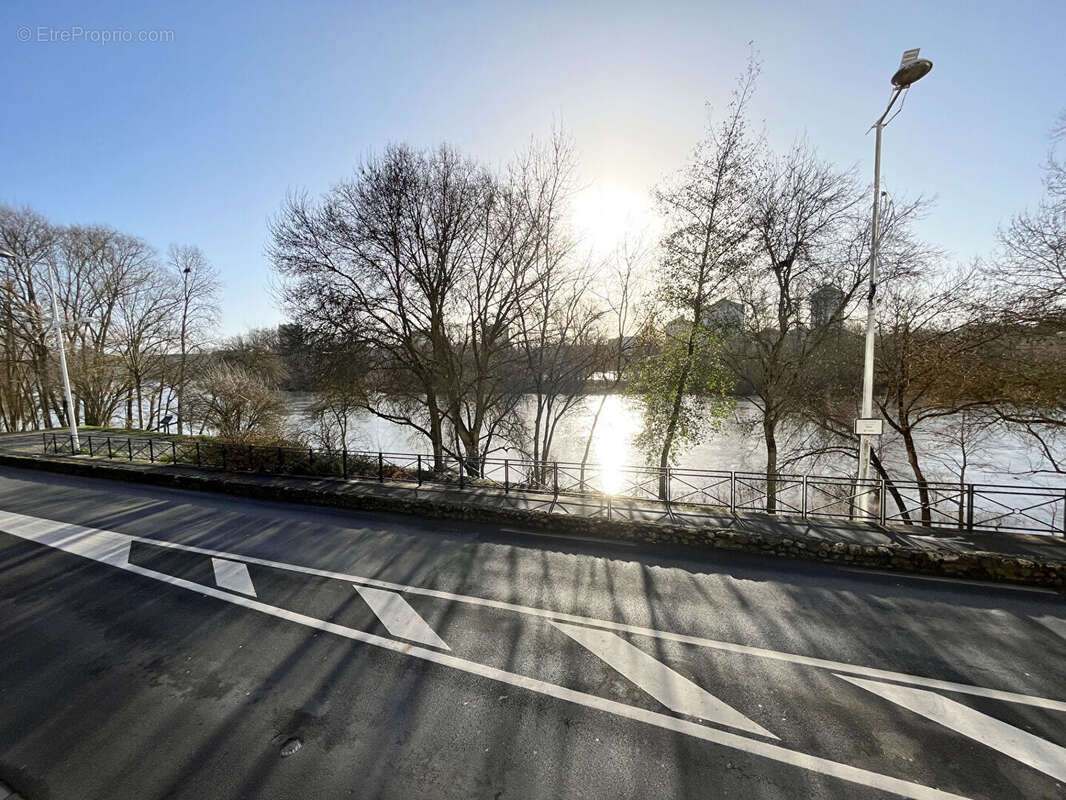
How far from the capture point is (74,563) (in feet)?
22.8

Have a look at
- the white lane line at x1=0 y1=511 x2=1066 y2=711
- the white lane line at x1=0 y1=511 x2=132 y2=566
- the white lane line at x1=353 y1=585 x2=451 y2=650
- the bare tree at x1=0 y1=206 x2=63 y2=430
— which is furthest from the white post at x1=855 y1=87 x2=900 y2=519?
the bare tree at x1=0 y1=206 x2=63 y2=430

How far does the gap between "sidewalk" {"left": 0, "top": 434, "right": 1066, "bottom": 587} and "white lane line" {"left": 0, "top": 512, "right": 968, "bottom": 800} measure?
13.3ft

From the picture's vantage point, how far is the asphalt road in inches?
123

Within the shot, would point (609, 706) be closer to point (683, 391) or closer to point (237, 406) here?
point (683, 391)

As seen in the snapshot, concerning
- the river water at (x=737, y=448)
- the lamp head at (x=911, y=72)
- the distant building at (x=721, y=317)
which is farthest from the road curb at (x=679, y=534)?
the lamp head at (x=911, y=72)


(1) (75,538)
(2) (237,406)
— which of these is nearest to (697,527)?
(1) (75,538)

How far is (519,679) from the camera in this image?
13.6 ft

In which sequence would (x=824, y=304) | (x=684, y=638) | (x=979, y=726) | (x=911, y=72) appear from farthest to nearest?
(x=824, y=304) → (x=911, y=72) → (x=684, y=638) → (x=979, y=726)

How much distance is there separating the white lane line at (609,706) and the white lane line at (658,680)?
0.50 feet

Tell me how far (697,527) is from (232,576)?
767cm

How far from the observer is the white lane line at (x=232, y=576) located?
6.07 metres

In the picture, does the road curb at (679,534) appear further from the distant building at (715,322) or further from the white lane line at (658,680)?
the distant building at (715,322)

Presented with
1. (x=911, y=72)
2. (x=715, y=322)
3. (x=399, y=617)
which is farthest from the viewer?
(x=715, y=322)

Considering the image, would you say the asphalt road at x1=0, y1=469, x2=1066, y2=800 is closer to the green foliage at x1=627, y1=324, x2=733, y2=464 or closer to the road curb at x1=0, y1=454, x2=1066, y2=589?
the road curb at x1=0, y1=454, x2=1066, y2=589
